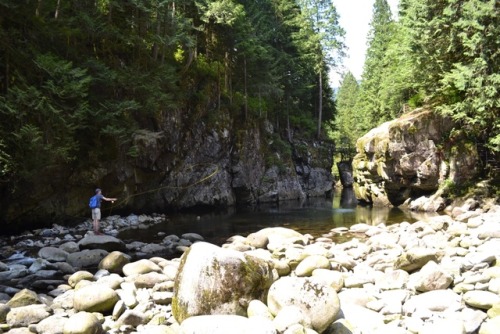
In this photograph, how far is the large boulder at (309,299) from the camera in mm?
5277

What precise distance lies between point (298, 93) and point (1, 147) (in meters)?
29.4

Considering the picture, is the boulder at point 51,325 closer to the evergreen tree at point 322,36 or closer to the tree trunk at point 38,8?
the tree trunk at point 38,8

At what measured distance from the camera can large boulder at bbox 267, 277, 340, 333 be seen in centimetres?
528

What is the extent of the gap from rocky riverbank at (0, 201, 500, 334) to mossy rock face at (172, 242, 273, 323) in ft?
0.05

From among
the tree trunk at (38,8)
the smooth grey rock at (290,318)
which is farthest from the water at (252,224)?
the tree trunk at (38,8)

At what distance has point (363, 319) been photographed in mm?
5645

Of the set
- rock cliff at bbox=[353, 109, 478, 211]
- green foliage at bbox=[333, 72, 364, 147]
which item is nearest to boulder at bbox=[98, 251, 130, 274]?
rock cliff at bbox=[353, 109, 478, 211]

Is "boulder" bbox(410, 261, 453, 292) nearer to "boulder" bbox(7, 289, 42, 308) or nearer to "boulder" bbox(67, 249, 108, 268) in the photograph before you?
"boulder" bbox(7, 289, 42, 308)

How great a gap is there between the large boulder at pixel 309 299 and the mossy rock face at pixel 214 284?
42cm

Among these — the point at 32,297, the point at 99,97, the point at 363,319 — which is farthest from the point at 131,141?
the point at 363,319

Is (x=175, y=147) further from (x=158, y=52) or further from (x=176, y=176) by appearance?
(x=158, y=52)

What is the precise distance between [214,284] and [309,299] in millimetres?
1423

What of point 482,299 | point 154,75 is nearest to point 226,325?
point 482,299

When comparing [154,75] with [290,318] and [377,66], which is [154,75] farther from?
[377,66]
